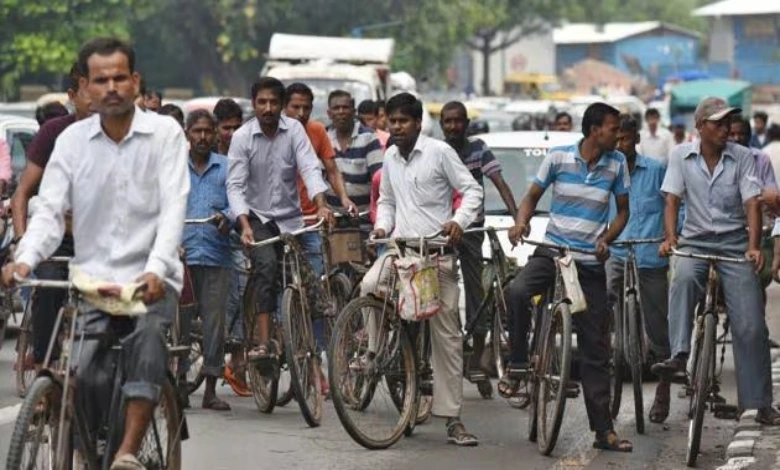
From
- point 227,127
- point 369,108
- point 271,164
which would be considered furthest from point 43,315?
point 369,108

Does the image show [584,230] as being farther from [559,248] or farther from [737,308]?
[737,308]

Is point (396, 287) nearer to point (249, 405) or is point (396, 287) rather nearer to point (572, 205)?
point (572, 205)

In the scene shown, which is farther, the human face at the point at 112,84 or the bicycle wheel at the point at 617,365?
the bicycle wheel at the point at 617,365

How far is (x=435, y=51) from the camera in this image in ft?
210

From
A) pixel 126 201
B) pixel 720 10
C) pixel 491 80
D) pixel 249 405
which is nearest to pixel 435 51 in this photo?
pixel 720 10

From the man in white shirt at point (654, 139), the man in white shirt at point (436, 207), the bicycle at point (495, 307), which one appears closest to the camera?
the man in white shirt at point (436, 207)

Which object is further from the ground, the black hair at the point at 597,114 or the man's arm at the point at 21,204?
the black hair at the point at 597,114

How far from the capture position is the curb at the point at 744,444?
31.6 feet

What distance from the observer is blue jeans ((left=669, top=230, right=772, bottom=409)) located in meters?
10.3

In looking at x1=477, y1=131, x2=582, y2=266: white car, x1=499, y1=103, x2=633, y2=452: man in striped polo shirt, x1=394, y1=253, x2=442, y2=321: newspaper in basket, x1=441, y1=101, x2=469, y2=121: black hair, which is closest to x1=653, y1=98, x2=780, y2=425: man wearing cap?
x1=499, y1=103, x2=633, y2=452: man in striped polo shirt

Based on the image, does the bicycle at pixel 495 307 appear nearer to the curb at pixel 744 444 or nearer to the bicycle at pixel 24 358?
the curb at pixel 744 444

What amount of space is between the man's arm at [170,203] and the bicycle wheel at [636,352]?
4.49m

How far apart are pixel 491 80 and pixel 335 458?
9832 cm

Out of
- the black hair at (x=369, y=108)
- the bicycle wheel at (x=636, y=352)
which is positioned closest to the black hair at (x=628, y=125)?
the bicycle wheel at (x=636, y=352)
